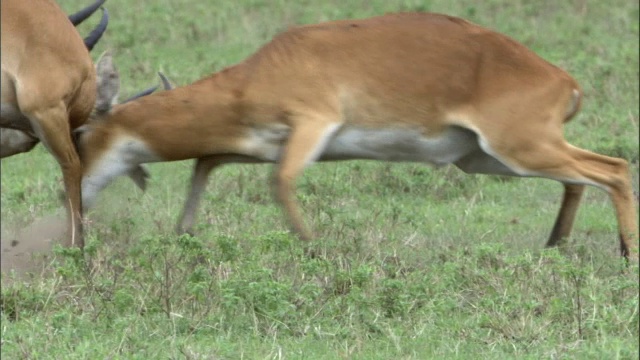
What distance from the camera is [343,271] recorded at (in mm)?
6773

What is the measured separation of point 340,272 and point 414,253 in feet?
3.43

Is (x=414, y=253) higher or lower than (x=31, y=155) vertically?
higher

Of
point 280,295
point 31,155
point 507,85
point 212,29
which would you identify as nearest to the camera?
point 280,295

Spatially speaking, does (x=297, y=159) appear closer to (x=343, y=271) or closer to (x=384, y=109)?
(x=384, y=109)

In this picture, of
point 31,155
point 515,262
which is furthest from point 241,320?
point 31,155

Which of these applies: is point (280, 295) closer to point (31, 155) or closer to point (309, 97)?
point (309, 97)

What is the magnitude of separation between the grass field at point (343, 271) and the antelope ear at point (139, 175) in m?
0.16

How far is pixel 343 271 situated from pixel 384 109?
1.09 m

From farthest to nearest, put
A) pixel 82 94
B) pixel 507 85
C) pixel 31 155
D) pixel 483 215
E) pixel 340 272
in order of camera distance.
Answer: pixel 31 155, pixel 483 215, pixel 82 94, pixel 507 85, pixel 340 272

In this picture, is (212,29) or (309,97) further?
(212,29)

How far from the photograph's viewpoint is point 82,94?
7965mm

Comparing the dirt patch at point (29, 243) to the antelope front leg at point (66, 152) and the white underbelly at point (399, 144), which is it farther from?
the white underbelly at point (399, 144)

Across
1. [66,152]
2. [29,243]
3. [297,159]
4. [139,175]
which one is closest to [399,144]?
[297,159]

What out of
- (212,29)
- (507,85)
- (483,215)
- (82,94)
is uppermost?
(507,85)
